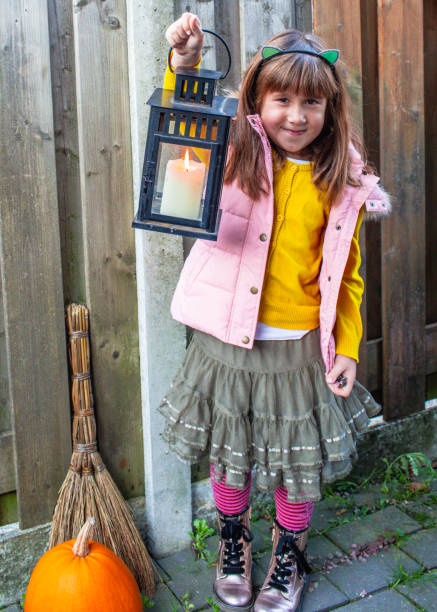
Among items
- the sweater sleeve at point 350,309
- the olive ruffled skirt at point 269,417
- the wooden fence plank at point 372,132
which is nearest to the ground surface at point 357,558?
the olive ruffled skirt at point 269,417

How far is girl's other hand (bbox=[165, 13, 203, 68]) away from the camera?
1683 millimetres

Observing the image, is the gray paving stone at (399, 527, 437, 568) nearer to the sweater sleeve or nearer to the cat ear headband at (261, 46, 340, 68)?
the sweater sleeve

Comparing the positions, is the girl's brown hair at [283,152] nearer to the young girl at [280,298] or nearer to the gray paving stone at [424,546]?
the young girl at [280,298]

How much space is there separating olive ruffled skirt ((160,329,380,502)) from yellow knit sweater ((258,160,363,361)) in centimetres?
9

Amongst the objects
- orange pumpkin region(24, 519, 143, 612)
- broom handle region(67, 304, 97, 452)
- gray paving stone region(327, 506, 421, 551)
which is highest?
broom handle region(67, 304, 97, 452)

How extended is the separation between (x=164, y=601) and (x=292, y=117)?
1.72 m

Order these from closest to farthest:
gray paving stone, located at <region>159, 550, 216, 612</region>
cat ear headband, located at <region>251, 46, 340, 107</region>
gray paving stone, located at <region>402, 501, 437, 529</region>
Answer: cat ear headband, located at <region>251, 46, 340, 107</region> → gray paving stone, located at <region>159, 550, 216, 612</region> → gray paving stone, located at <region>402, 501, 437, 529</region>

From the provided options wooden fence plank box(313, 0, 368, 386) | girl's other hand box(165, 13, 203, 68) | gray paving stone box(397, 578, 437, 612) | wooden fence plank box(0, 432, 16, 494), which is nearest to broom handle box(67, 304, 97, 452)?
wooden fence plank box(0, 432, 16, 494)

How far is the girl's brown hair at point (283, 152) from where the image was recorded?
1941 mm

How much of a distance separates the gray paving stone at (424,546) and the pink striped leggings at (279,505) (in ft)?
1.84

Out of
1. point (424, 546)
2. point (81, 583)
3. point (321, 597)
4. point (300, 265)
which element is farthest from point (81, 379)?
point (424, 546)

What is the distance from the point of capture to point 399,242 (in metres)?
3.07

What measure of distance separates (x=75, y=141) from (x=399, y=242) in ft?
5.19

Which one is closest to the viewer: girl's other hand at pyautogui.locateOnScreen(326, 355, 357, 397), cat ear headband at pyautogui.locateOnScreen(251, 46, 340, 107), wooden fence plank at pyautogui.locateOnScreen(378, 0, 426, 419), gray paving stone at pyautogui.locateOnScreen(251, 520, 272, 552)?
cat ear headband at pyautogui.locateOnScreen(251, 46, 340, 107)
